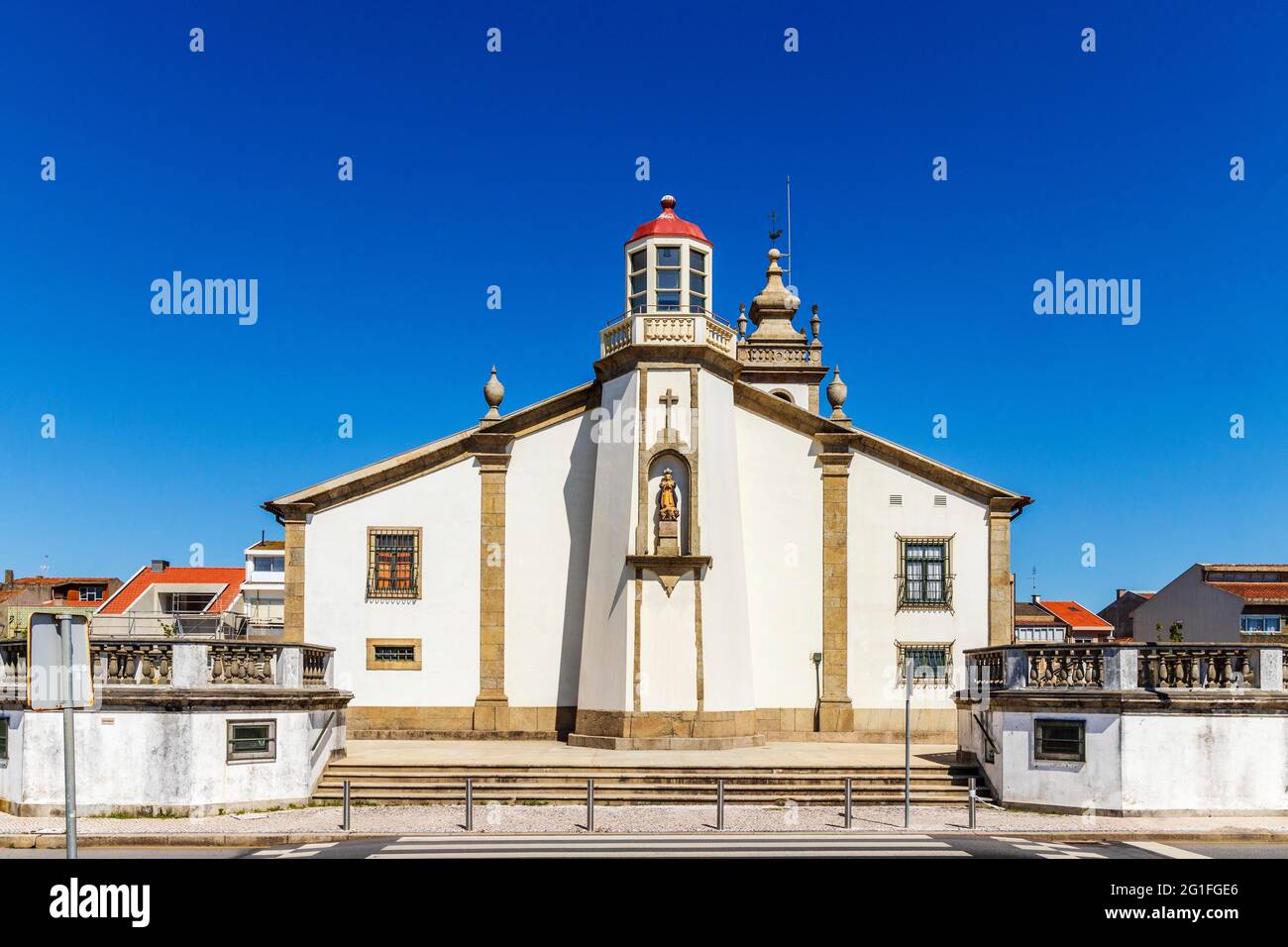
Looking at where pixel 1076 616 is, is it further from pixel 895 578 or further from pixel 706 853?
pixel 706 853

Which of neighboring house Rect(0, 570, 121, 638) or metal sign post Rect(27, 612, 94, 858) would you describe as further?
neighboring house Rect(0, 570, 121, 638)

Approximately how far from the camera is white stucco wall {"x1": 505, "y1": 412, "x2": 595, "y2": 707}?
27922 millimetres

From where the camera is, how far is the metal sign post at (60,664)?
978 centimetres

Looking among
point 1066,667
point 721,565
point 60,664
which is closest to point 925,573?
point 721,565

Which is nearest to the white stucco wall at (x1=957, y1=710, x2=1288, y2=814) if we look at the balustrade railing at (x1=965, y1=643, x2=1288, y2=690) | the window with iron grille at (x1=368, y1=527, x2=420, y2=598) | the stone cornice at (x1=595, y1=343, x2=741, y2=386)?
the balustrade railing at (x1=965, y1=643, x2=1288, y2=690)

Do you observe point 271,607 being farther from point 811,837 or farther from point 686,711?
point 811,837

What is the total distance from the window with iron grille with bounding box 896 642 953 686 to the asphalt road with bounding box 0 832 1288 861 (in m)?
11.1

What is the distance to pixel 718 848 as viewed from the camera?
15.4m

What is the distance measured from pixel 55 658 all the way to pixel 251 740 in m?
9.34

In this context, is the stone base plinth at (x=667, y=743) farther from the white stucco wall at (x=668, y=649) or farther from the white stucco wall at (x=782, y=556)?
the white stucco wall at (x=782, y=556)

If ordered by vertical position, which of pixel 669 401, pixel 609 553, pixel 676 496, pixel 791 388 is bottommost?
pixel 609 553

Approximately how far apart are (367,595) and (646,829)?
12.9 meters

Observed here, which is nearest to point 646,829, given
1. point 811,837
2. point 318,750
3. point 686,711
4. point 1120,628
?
point 811,837

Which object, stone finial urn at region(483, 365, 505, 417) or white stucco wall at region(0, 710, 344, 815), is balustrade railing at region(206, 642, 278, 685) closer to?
white stucco wall at region(0, 710, 344, 815)
